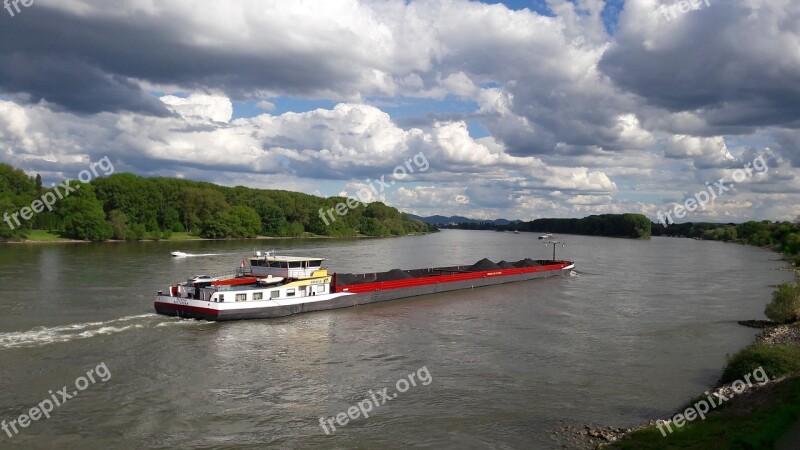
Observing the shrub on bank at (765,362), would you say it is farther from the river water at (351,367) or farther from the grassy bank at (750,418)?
the river water at (351,367)

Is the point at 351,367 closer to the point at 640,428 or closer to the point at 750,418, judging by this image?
the point at 640,428

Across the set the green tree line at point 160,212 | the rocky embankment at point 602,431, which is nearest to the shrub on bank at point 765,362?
the rocky embankment at point 602,431

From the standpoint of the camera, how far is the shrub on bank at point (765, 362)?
20094 millimetres

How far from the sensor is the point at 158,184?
5595 inches

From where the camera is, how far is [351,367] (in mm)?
25766

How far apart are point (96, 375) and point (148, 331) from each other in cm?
807

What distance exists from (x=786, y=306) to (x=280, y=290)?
32.1m

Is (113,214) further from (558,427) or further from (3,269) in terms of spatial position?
(558,427)

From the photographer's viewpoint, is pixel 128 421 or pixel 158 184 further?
pixel 158 184

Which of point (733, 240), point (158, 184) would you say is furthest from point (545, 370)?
point (733, 240)

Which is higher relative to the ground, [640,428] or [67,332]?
[67,332]

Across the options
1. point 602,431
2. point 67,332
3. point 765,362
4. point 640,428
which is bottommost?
point 602,431

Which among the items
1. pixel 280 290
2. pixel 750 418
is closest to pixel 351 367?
pixel 280 290

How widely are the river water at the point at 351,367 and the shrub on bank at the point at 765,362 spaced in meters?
1.74
